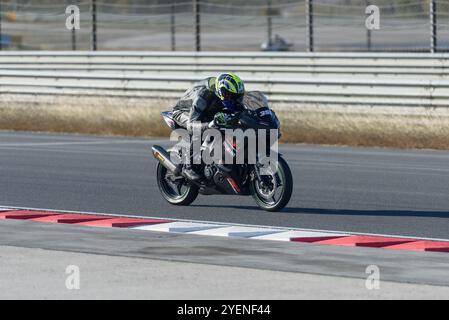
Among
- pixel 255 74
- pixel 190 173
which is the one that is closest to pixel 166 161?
pixel 190 173

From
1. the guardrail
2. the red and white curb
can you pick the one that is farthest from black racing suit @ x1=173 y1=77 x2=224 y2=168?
the guardrail

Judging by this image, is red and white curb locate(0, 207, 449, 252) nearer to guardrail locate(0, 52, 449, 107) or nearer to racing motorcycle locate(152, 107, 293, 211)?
racing motorcycle locate(152, 107, 293, 211)

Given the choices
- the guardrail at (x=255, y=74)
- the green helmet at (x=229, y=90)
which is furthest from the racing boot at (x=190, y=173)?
the guardrail at (x=255, y=74)

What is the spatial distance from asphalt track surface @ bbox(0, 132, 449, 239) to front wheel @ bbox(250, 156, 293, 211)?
0.39 ft

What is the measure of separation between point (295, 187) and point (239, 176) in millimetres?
2490

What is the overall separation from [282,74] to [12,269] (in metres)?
16.6

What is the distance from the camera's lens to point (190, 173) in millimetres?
13812

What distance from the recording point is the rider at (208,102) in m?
13.4

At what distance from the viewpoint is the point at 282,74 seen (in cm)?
2581

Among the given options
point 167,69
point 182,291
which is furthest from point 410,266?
point 167,69

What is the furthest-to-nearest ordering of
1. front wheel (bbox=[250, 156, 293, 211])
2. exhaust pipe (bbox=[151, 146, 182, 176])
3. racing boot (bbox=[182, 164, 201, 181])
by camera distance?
exhaust pipe (bbox=[151, 146, 182, 176]) < racing boot (bbox=[182, 164, 201, 181]) < front wheel (bbox=[250, 156, 293, 211])

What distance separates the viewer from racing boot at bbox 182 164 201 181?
45.2ft
